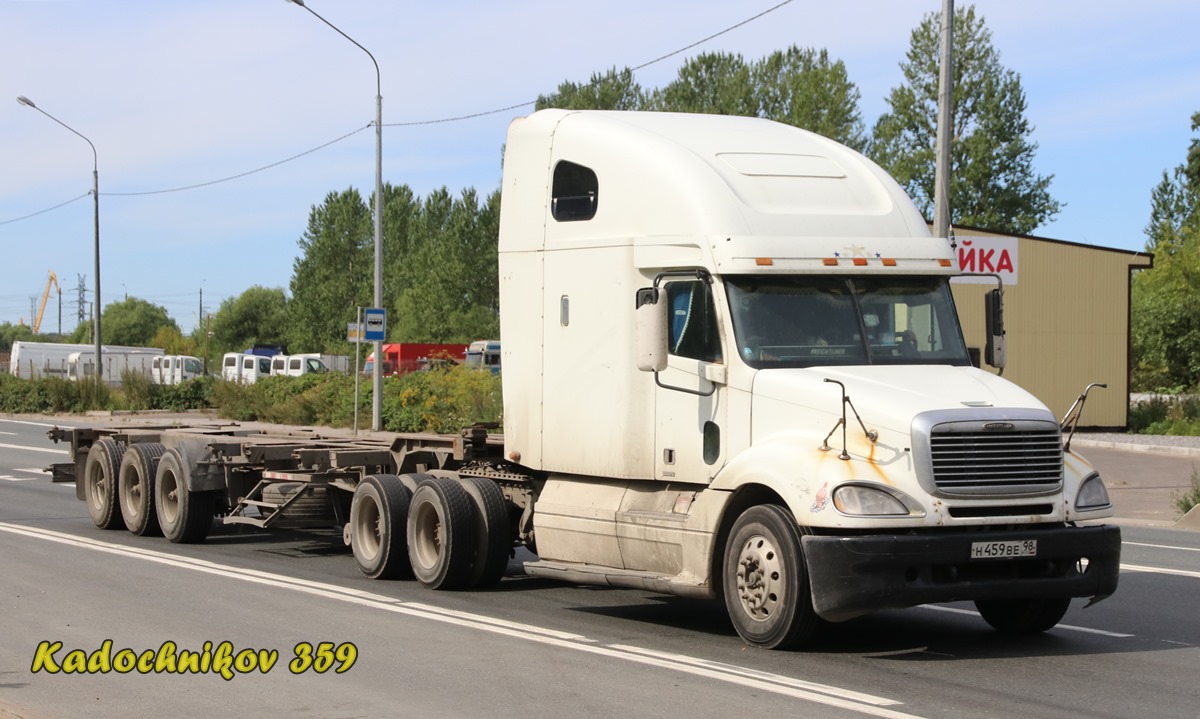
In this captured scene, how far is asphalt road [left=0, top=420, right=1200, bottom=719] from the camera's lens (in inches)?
300

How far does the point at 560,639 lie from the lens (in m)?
9.62

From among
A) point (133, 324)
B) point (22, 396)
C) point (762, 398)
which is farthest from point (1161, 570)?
point (133, 324)

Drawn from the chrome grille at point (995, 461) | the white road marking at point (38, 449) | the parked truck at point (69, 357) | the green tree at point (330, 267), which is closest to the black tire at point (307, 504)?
the chrome grille at point (995, 461)

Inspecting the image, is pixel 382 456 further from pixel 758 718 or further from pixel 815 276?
pixel 758 718

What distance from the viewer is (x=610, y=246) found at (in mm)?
10781

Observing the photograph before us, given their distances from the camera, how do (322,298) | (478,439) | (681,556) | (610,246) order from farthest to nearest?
1. (322,298)
2. (478,439)
3. (610,246)
4. (681,556)

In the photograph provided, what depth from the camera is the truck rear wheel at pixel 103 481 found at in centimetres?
1622

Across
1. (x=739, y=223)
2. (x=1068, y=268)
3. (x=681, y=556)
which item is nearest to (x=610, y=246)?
(x=739, y=223)

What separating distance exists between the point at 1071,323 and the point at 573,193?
28.2 m

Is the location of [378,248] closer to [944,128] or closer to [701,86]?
[944,128]

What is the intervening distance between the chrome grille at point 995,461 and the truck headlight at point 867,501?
0.28 m

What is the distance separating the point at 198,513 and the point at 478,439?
4160 millimetres

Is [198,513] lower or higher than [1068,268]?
lower

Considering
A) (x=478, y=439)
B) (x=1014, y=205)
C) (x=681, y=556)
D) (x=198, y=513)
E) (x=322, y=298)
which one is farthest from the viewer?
(x=322, y=298)
